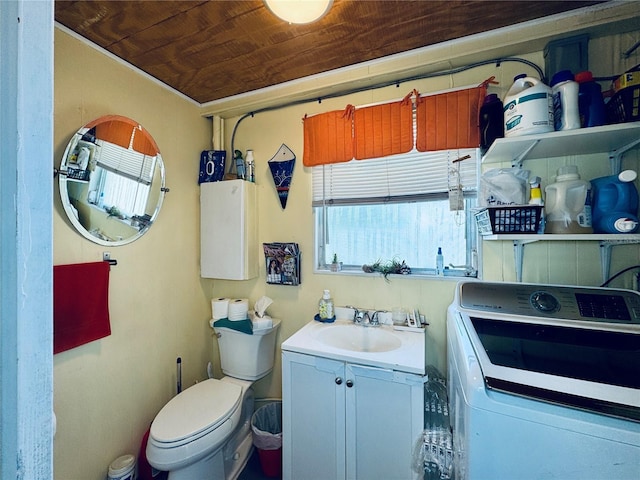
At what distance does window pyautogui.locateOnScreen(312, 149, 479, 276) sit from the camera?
153 cm

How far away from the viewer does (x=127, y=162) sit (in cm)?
152

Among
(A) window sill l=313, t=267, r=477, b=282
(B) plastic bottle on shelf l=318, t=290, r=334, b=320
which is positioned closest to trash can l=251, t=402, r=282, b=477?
(B) plastic bottle on shelf l=318, t=290, r=334, b=320

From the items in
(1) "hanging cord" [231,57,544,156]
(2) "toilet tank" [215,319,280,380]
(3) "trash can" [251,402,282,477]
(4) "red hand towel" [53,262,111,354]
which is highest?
(1) "hanging cord" [231,57,544,156]

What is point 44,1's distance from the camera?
374 mm

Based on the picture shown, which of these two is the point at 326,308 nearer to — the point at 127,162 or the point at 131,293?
the point at 131,293

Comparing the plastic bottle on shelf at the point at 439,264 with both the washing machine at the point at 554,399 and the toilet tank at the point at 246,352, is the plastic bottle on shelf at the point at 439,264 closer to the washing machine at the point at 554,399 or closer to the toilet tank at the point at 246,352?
the washing machine at the point at 554,399

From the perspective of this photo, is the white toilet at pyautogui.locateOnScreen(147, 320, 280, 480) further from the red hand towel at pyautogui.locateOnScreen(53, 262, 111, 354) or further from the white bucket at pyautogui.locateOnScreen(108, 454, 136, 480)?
the red hand towel at pyautogui.locateOnScreen(53, 262, 111, 354)

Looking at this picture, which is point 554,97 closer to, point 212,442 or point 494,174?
point 494,174

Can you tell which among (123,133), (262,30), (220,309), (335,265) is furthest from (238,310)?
(262,30)

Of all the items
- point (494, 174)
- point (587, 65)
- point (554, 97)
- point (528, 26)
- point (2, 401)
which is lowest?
point (2, 401)

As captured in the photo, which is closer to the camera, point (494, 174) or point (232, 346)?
point (494, 174)

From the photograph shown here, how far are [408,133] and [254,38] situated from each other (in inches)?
38.1

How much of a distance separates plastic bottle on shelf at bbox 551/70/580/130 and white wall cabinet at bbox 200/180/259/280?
165 cm

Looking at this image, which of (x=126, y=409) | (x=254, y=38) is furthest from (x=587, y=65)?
(x=126, y=409)
